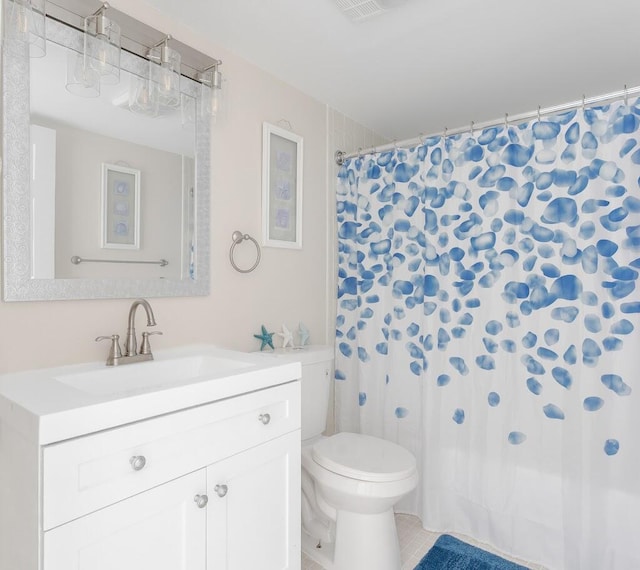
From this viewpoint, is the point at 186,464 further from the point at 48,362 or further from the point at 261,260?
the point at 261,260

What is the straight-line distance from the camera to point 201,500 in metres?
1.21

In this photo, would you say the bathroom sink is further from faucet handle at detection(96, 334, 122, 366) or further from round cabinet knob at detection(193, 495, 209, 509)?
round cabinet knob at detection(193, 495, 209, 509)

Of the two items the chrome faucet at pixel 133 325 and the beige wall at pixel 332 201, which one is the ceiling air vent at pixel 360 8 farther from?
the chrome faucet at pixel 133 325

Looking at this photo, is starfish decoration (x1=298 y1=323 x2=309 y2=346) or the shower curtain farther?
starfish decoration (x1=298 y1=323 x2=309 y2=346)

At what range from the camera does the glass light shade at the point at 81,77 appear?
1.44 metres

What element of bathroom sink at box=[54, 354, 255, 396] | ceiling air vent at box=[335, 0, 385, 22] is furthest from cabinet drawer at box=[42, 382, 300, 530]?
ceiling air vent at box=[335, 0, 385, 22]

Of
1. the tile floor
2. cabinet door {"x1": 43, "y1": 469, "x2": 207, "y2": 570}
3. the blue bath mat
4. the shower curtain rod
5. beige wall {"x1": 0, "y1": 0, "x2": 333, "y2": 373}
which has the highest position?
the shower curtain rod

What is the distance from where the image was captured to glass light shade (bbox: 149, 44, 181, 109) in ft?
5.35

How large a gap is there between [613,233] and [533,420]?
872mm

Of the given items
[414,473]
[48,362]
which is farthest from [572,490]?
[48,362]

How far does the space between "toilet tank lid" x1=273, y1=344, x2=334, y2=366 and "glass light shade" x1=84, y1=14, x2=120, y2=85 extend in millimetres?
1280

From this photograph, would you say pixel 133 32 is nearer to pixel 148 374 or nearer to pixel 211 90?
A: pixel 211 90

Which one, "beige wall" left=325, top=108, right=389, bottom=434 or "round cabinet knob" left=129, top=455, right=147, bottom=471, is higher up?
"beige wall" left=325, top=108, right=389, bottom=434

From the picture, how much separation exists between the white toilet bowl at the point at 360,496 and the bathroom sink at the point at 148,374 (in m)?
0.61
